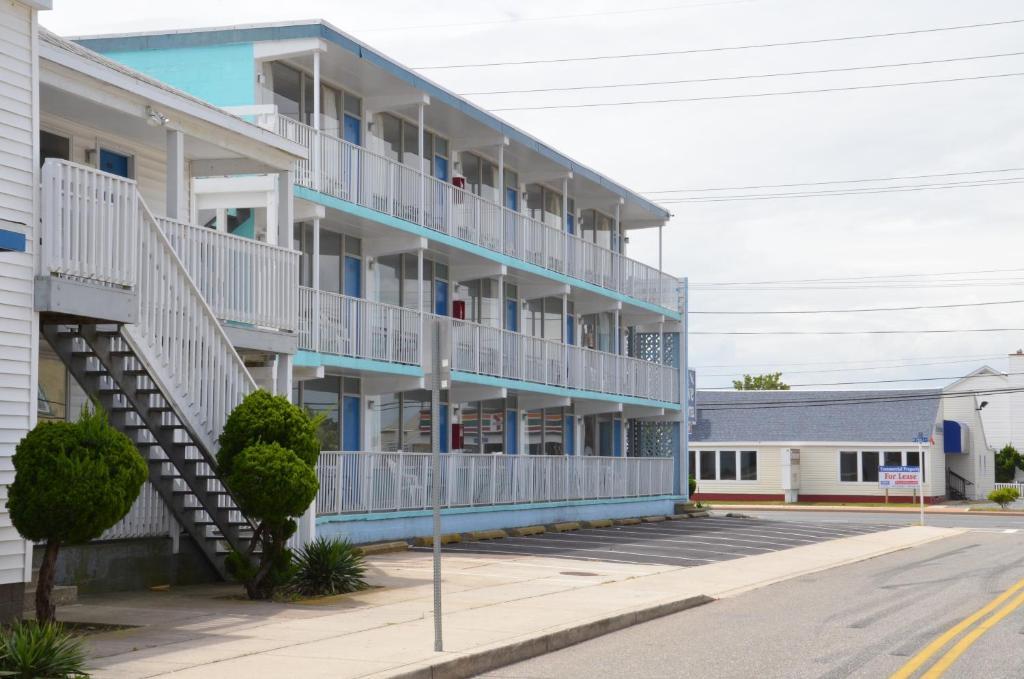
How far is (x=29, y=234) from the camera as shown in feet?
39.8

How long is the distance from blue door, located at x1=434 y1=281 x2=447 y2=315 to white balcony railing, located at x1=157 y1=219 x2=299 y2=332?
1183 cm

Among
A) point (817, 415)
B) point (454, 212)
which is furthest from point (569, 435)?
point (817, 415)

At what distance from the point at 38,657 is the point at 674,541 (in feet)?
66.3

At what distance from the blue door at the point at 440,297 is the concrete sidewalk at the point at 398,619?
356 inches

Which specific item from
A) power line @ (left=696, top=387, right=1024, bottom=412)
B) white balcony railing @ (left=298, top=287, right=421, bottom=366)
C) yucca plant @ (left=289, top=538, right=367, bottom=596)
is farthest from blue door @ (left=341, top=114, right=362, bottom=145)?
power line @ (left=696, top=387, right=1024, bottom=412)

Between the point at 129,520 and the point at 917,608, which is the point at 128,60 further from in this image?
the point at 917,608

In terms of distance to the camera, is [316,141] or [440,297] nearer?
[316,141]

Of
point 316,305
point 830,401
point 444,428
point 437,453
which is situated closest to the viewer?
point 437,453

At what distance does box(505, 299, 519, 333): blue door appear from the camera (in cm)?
3306

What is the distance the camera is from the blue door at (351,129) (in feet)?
83.4

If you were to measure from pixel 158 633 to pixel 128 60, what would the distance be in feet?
46.7

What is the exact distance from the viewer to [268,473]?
1459 centimetres

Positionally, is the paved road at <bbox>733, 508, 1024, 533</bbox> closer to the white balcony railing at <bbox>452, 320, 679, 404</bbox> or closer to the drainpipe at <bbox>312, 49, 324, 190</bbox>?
the white balcony railing at <bbox>452, 320, 679, 404</bbox>

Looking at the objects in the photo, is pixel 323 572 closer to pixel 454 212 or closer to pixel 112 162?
pixel 112 162
